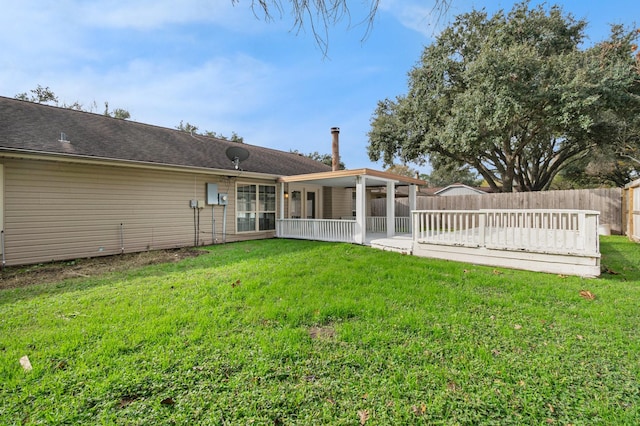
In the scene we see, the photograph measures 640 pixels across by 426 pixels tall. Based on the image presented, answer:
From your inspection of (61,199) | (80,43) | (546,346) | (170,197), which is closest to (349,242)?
(170,197)

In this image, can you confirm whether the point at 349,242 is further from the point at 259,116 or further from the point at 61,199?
the point at 259,116

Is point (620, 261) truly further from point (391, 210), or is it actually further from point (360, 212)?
point (360, 212)

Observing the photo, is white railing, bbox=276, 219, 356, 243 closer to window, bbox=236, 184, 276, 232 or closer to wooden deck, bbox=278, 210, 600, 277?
window, bbox=236, 184, 276, 232

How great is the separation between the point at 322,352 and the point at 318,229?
7.43 meters

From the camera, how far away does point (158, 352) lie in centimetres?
267

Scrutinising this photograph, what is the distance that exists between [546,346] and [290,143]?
31712 mm

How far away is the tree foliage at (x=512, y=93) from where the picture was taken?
1173 cm

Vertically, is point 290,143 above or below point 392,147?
above

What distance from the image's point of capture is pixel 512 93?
12.0 meters

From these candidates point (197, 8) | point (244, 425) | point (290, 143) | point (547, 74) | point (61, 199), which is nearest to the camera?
point (244, 425)

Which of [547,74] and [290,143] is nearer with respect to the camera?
[547,74]

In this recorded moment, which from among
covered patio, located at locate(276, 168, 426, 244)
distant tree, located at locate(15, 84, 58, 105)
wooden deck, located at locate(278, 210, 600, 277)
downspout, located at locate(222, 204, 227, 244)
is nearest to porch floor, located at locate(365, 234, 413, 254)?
wooden deck, located at locate(278, 210, 600, 277)

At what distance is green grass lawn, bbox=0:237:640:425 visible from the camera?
6.57 ft

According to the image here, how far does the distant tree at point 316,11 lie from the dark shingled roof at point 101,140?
6914mm
